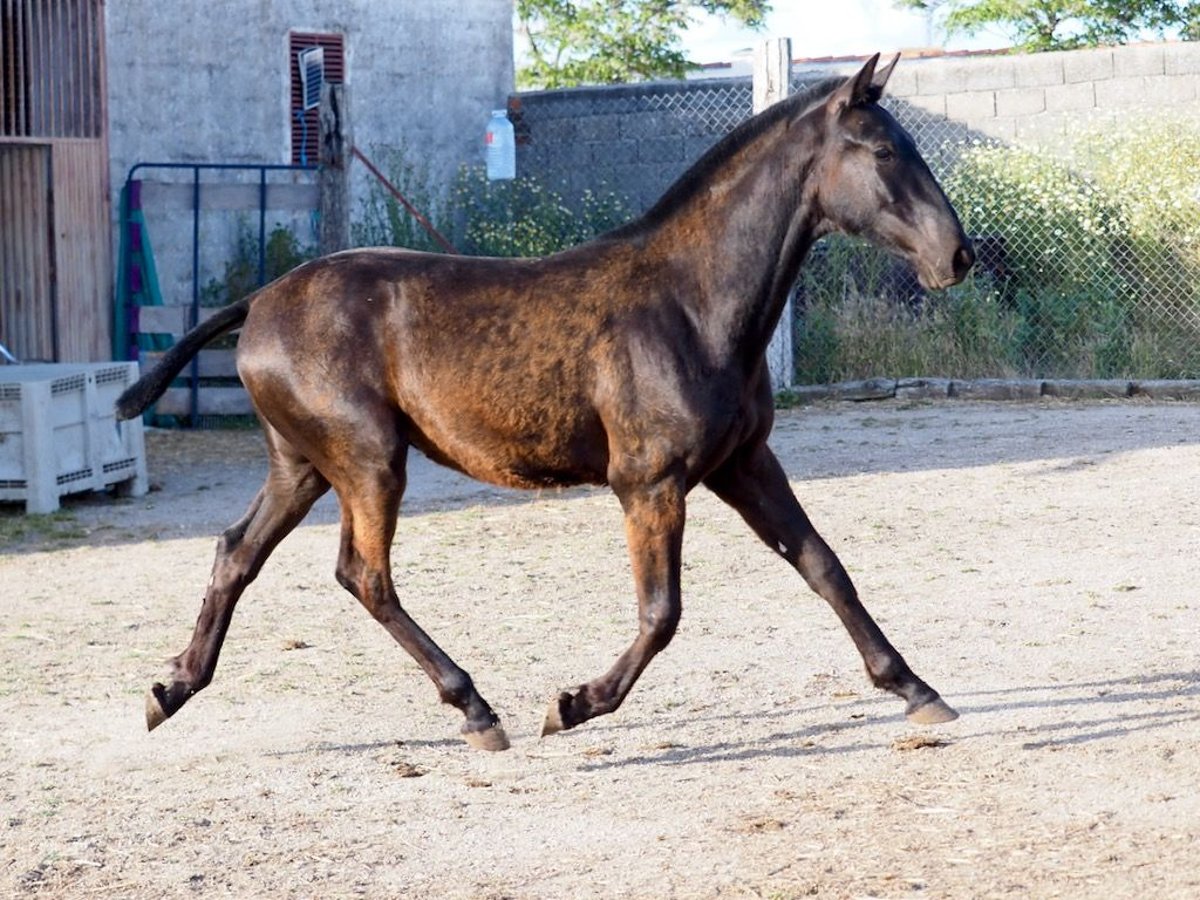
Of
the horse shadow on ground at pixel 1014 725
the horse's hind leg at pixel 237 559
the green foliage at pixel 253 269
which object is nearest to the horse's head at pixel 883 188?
the horse shadow on ground at pixel 1014 725

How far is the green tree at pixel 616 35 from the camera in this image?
27422 millimetres

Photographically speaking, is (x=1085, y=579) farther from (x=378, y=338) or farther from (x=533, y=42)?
(x=533, y=42)

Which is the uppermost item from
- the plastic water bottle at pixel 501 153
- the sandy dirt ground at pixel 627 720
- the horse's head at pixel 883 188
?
the plastic water bottle at pixel 501 153

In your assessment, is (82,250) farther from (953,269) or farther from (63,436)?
(953,269)

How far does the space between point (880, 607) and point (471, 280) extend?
8.77 feet

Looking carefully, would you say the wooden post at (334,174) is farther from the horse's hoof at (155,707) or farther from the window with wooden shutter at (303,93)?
the horse's hoof at (155,707)

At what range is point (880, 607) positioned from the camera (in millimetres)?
7633

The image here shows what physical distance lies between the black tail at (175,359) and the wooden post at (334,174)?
847 cm

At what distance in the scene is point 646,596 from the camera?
5512 millimetres

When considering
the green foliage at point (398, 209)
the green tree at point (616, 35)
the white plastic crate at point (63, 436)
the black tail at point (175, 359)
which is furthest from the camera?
the green tree at point (616, 35)

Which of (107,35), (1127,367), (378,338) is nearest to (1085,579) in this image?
(378,338)

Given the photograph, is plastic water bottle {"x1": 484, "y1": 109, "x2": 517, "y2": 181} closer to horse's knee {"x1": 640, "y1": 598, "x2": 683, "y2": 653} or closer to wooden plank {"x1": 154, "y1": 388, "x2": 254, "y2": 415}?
wooden plank {"x1": 154, "y1": 388, "x2": 254, "y2": 415}

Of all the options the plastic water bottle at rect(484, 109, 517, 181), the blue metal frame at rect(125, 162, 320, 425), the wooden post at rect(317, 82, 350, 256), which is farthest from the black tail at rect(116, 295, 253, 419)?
the plastic water bottle at rect(484, 109, 517, 181)

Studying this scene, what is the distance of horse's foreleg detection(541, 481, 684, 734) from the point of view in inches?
214
